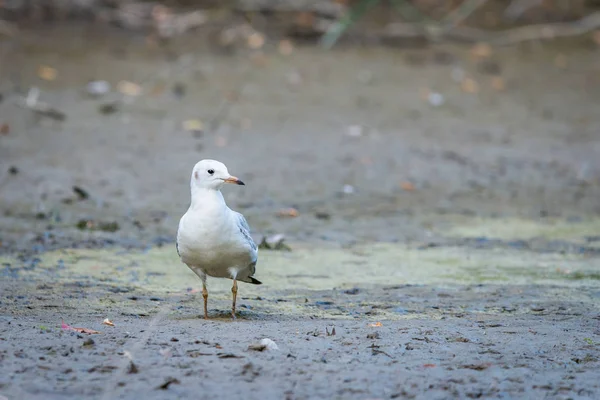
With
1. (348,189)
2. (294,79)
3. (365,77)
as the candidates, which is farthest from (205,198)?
(365,77)

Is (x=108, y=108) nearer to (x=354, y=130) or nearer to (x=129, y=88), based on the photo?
(x=129, y=88)

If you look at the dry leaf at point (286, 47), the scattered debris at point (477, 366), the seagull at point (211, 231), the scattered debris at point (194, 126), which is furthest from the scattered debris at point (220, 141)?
the scattered debris at point (477, 366)

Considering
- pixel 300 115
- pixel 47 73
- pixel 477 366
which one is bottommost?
pixel 477 366

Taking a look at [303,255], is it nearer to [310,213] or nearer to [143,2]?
[310,213]

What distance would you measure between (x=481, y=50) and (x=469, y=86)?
1357 millimetres

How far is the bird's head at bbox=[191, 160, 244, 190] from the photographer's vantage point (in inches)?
262

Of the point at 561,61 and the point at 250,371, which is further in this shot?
the point at 561,61

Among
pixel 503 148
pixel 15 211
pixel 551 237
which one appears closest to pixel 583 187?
pixel 503 148

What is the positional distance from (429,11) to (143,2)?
4443mm

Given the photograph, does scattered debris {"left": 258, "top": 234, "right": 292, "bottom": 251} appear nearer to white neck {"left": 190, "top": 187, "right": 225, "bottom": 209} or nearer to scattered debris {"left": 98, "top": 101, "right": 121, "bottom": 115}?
white neck {"left": 190, "top": 187, "right": 225, "bottom": 209}

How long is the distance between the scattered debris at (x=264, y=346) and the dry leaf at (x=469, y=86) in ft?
31.0

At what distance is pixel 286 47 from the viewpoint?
50.2 feet

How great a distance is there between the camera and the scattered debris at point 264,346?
18.3 feet

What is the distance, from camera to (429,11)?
1667 centimetres
